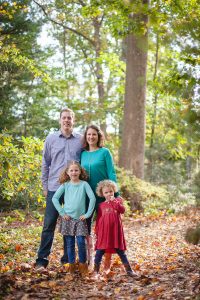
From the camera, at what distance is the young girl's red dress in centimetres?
590

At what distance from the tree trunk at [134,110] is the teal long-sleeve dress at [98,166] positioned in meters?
9.57

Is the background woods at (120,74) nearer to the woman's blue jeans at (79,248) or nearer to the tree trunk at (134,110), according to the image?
the tree trunk at (134,110)

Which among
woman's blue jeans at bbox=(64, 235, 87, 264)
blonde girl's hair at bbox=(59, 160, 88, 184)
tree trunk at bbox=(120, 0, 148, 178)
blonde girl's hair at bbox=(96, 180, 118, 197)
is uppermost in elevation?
tree trunk at bbox=(120, 0, 148, 178)

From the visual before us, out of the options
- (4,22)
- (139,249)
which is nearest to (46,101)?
(4,22)

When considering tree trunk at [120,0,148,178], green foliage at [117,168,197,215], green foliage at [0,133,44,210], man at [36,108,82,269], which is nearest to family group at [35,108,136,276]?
man at [36,108,82,269]

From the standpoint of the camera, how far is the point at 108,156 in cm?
612

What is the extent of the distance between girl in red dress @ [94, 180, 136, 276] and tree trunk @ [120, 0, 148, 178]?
32.2 ft

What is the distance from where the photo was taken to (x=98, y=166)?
6.13 meters

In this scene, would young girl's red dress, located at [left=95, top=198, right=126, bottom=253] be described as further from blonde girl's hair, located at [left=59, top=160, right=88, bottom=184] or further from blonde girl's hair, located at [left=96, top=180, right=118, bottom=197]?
blonde girl's hair, located at [left=59, top=160, right=88, bottom=184]

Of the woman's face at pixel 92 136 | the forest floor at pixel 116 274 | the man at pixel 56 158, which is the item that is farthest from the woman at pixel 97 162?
the forest floor at pixel 116 274

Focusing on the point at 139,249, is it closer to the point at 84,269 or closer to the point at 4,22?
the point at 84,269

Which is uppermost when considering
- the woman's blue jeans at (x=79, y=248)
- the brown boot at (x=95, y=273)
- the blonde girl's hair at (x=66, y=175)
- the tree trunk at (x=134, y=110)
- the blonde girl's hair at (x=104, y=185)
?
the tree trunk at (x=134, y=110)

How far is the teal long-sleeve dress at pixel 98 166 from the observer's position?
6.12 m

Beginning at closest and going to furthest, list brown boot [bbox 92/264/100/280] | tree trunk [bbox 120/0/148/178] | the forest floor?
the forest floor
brown boot [bbox 92/264/100/280]
tree trunk [bbox 120/0/148/178]
